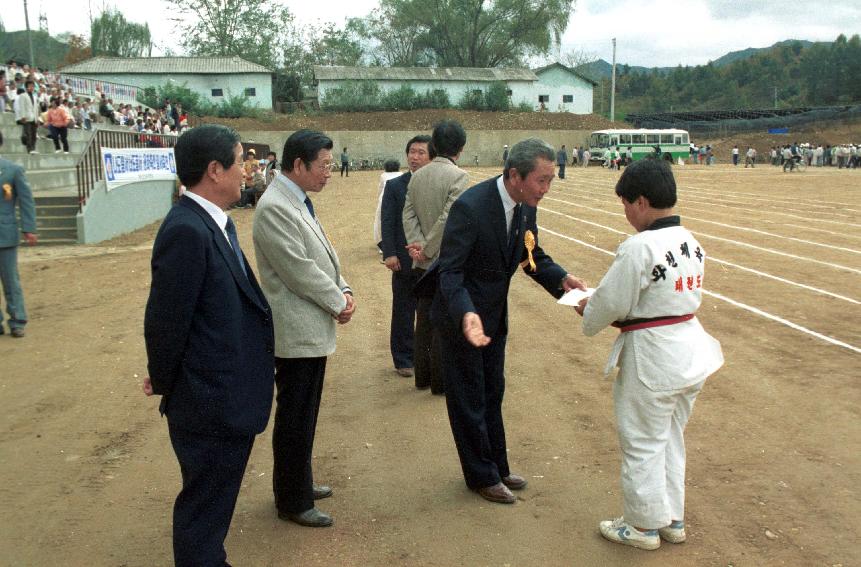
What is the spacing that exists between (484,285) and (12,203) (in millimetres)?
6222

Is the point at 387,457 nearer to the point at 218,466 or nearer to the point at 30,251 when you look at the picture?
the point at 218,466

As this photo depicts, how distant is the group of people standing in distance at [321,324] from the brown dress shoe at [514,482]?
0.7 inches

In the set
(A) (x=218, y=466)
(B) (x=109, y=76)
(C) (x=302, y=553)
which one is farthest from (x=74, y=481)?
(B) (x=109, y=76)

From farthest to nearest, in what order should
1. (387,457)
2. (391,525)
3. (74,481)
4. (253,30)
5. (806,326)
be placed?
(253,30)
(806,326)
(387,457)
(74,481)
(391,525)

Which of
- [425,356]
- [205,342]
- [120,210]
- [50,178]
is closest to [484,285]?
[205,342]

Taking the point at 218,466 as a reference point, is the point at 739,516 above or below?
below

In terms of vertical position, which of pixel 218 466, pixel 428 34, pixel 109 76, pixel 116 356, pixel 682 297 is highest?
pixel 428 34

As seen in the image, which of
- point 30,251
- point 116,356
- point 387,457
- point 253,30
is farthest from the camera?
point 253,30

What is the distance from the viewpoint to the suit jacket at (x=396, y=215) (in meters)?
6.62

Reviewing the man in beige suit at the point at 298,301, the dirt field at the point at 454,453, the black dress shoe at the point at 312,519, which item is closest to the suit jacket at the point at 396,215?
the dirt field at the point at 454,453

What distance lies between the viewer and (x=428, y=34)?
75312 millimetres

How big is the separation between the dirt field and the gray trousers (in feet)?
0.86

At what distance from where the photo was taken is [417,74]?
64.7 meters

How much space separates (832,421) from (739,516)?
184 centimetres
